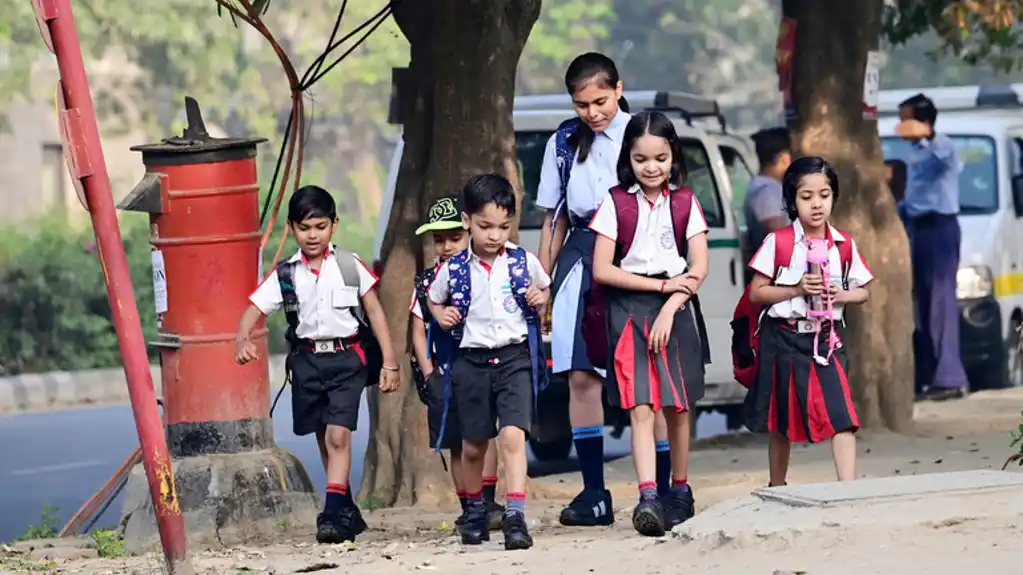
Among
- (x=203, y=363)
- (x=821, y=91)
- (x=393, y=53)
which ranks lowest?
(x=203, y=363)

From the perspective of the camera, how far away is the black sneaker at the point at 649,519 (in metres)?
7.66

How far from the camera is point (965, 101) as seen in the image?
63.9 ft

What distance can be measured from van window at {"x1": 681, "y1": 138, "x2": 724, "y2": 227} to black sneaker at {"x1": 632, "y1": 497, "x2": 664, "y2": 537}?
219 inches

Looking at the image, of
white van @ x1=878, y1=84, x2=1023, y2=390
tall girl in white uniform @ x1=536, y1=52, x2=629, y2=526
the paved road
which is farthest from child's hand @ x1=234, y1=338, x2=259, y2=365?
white van @ x1=878, y1=84, x2=1023, y2=390

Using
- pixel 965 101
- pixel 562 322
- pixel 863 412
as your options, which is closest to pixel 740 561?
pixel 562 322

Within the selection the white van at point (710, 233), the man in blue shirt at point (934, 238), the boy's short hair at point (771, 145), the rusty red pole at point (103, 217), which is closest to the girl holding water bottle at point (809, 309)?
the rusty red pole at point (103, 217)

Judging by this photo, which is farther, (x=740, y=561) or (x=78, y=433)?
(x=78, y=433)

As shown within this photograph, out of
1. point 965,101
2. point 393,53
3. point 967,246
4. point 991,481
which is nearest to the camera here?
point 991,481

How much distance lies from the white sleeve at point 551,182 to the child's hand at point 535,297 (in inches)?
24.6

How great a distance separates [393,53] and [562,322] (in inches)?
1375

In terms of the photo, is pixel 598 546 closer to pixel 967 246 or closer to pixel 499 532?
pixel 499 532

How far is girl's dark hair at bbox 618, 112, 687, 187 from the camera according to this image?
7.88 metres

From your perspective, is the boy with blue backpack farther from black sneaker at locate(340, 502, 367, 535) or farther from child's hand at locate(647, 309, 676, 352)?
black sneaker at locate(340, 502, 367, 535)

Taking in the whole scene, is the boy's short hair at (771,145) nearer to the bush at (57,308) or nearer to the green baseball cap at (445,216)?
the green baseball cap at (445,216)
